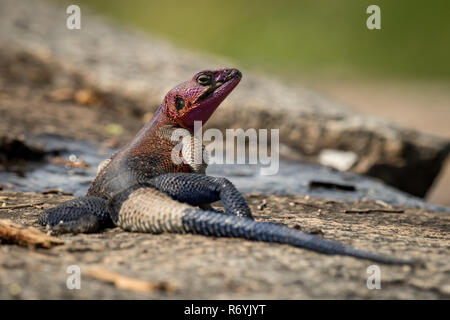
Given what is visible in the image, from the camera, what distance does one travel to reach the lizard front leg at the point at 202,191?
10.4ft

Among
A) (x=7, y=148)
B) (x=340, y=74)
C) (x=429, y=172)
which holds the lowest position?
(x=429, y=172)

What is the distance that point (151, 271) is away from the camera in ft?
8.06

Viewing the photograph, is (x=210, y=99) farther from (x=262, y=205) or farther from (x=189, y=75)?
(x=189, y=75)

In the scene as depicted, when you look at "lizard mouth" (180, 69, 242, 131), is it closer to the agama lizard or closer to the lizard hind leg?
the agama lizard

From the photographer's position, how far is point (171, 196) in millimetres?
3209

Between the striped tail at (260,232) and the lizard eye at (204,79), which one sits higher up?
the lizard eye at (204,79)

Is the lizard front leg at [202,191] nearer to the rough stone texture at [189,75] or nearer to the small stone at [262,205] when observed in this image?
the small stone at [262,205]

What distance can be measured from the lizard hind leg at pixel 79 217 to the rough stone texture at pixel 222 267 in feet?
0.22

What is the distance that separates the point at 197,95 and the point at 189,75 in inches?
173

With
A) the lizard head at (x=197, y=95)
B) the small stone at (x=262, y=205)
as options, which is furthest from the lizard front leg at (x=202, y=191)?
the small stone at (x=262, y=205)

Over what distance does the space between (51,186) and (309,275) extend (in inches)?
116

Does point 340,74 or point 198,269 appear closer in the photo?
point 198,269
